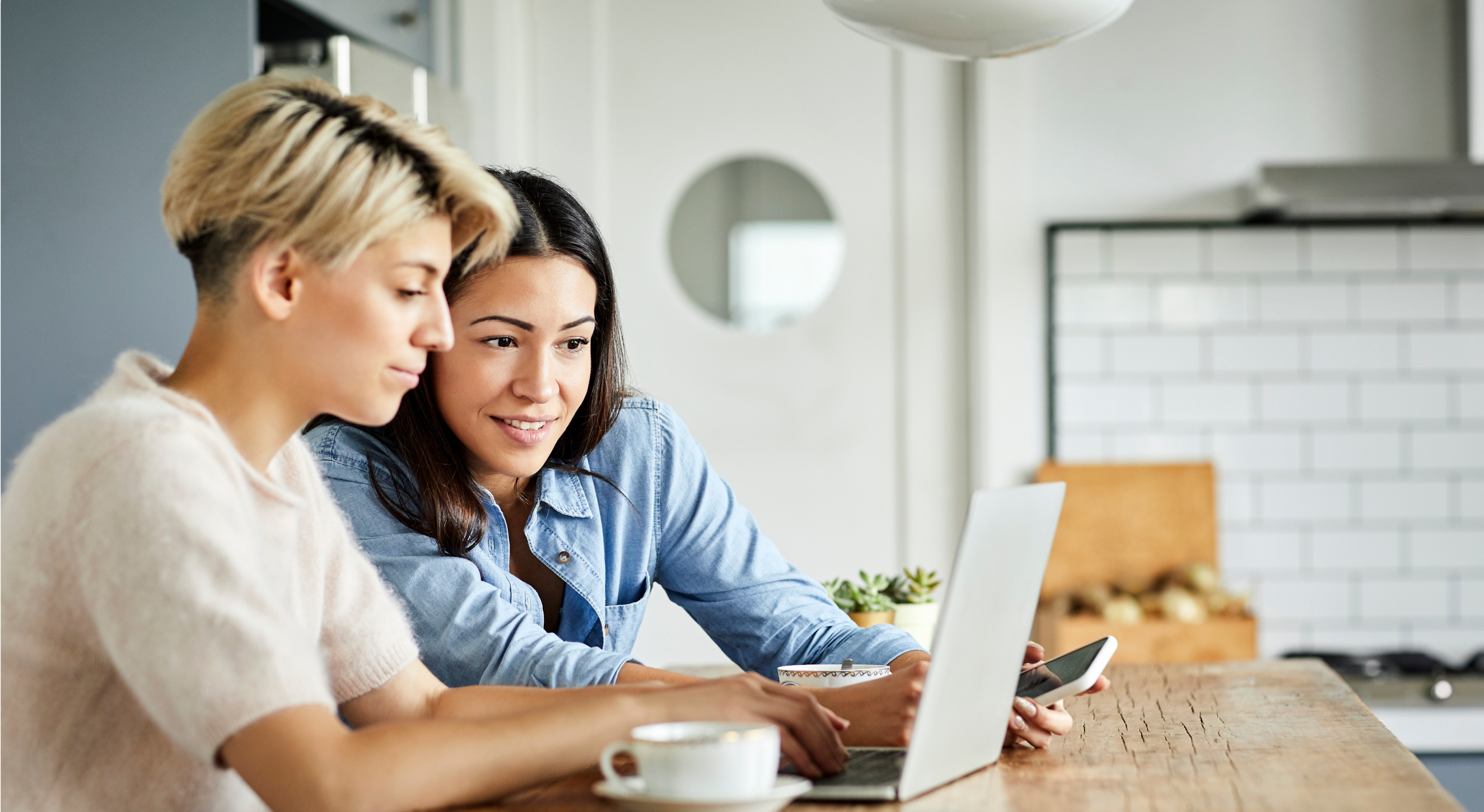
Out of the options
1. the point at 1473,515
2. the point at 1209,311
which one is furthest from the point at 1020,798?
the point at 1473,515

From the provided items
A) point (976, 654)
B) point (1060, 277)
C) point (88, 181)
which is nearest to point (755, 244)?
point (1060, 277)

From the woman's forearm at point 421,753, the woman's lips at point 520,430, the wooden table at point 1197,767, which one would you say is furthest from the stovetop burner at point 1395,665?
the woman's forearm at point 421,753

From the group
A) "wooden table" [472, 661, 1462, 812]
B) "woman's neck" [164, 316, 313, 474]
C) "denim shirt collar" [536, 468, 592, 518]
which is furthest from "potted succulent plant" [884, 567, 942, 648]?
"woman's neck" [164, 316, 313, 474]

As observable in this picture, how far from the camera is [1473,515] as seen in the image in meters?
2.91

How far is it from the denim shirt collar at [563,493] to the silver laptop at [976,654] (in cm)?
57

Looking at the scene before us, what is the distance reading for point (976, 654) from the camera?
2.91 feet

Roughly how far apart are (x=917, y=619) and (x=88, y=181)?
1217 millimetres

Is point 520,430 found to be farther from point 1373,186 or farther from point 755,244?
point 1373,186

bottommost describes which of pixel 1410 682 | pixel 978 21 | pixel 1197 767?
pixel 1410 682

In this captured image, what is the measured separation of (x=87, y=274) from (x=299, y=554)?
0.88 meters

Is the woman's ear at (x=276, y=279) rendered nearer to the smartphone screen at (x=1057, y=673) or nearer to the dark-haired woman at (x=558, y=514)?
the dark-haired woman at (x=558, y=514)

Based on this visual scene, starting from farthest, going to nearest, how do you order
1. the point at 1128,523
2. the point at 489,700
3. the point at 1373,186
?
1. the point at 1128,523
2. the point at 1373,186
3. the point at 489,700

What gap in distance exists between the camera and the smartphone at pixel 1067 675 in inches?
40.5

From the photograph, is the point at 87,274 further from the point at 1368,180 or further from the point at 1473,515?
the point at 1473,515
